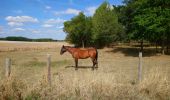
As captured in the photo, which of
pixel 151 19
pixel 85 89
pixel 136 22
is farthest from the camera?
pixel 136 22

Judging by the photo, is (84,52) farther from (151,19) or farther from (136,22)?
(136,22)

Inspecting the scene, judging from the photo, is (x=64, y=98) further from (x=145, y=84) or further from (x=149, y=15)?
(x=149, y=15)

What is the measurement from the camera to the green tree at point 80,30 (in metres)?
85.0

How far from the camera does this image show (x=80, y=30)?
84.6 metres

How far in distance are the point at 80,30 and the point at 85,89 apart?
7455 centimetres

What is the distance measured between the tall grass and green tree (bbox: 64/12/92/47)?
73345 millimetres

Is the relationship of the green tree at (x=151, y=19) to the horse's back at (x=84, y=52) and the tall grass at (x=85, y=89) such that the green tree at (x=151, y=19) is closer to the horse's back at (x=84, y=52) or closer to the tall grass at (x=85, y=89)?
the horse's back at (x=84, y=52)

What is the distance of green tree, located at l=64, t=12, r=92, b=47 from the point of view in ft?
279

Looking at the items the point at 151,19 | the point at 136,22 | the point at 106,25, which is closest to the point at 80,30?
the point at 106,25

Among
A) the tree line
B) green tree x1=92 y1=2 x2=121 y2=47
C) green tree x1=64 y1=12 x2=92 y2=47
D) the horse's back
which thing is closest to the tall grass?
the horse's back

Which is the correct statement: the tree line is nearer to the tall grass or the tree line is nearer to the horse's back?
the horse's back

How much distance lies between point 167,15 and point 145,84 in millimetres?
30435

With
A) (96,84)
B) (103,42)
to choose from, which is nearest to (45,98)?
(96,84)

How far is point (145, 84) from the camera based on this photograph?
1124 centimetres
